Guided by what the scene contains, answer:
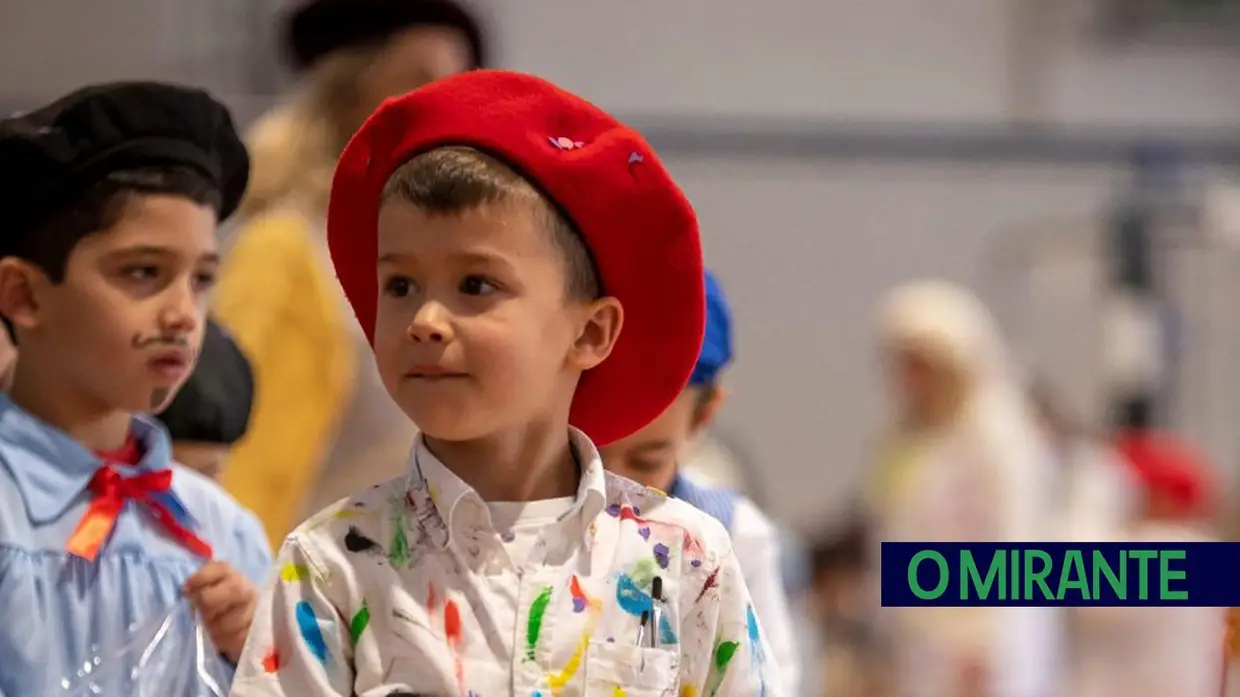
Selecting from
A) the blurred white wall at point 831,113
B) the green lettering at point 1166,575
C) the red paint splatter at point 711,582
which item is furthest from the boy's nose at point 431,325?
the blurred white wall at point 831,113

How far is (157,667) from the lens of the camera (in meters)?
1.14

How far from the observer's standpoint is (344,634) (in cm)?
96

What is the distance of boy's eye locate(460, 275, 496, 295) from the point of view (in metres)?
0.97

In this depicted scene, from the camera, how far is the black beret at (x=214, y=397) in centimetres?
143

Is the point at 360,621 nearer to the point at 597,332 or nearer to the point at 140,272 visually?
the point at 597,332

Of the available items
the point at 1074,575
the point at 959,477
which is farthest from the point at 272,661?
the point at 959,477

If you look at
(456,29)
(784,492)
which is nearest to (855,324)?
(784,492)

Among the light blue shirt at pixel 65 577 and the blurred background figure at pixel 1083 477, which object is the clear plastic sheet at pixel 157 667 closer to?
the light blue shirt at pixel 65 577

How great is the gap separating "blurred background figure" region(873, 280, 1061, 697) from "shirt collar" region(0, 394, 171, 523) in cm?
132

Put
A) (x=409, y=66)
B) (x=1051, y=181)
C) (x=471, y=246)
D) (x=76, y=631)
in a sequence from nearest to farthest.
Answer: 1. (x=471, y=246)
2. (x=76, y=631)
3. (x=409, y=66)
4. (x=1051, y=181)

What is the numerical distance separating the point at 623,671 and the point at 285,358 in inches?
28.9

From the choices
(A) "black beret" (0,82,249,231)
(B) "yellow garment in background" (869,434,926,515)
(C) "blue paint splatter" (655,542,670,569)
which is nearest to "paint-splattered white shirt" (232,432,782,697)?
(C) "blue paint splatter" (655,542,670,569)

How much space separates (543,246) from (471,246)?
0.04 meters

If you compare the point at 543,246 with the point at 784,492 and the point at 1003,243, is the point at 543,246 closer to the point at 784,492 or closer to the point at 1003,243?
the point at 784,492
